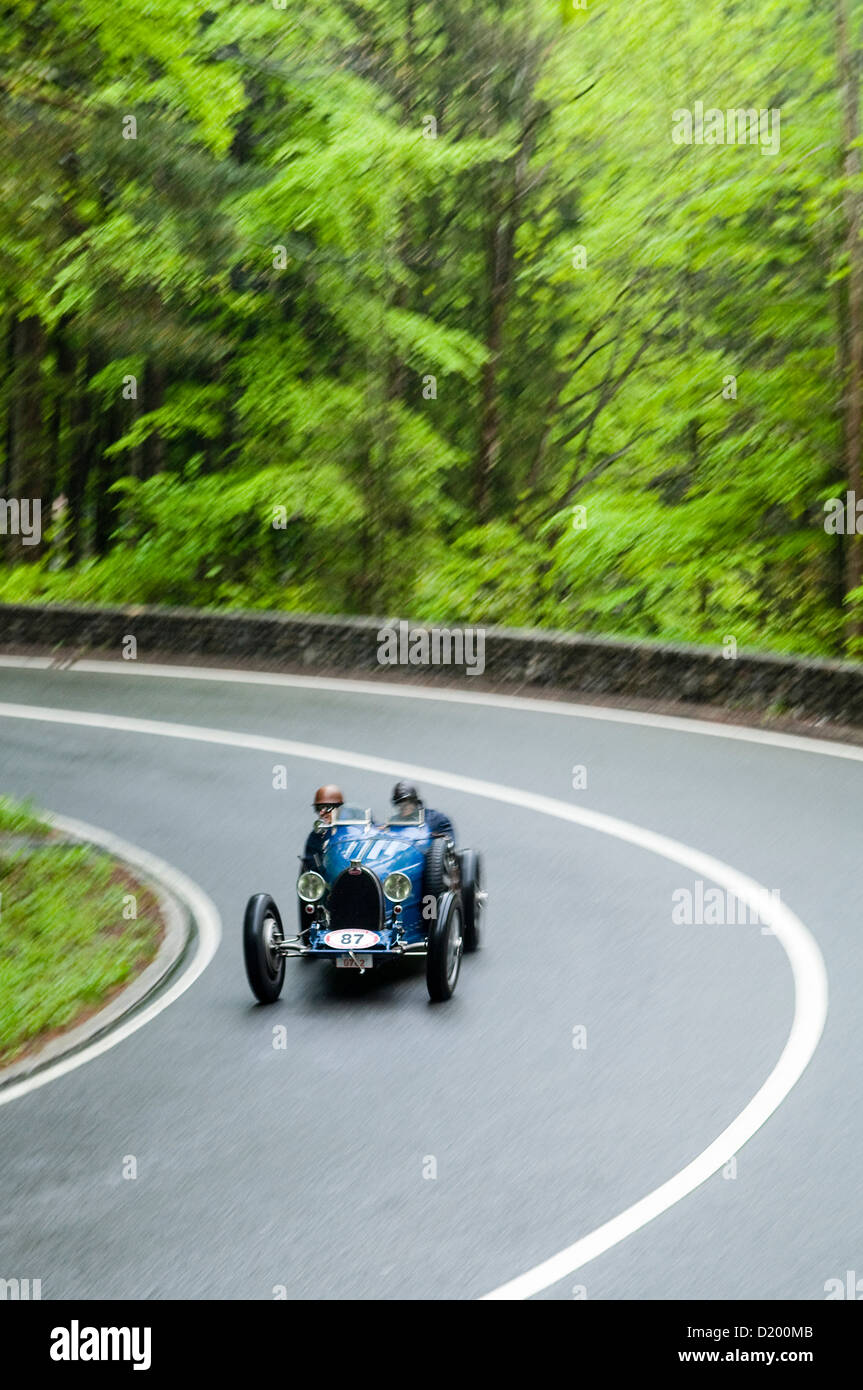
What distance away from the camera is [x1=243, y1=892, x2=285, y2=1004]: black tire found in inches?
453

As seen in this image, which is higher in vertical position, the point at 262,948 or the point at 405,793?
the point at 405,793

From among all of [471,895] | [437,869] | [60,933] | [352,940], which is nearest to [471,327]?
[60,933]

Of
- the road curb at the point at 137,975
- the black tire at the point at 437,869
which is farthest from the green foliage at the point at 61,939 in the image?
the black tire at the point at 437,869

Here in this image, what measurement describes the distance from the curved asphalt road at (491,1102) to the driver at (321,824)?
88 centimetres

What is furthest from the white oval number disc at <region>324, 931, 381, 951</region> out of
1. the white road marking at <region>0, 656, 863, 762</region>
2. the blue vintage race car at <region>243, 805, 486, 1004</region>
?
the white road marking at <region>0, 656, 863, 762</region>

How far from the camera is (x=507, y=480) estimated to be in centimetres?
3512

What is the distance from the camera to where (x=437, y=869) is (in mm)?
12000

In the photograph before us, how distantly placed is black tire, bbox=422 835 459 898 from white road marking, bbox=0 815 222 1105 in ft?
6.01

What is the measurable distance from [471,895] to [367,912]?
1.05 meters

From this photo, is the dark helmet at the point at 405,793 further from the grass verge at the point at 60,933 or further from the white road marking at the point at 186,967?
the grass verge at the point at 60,933

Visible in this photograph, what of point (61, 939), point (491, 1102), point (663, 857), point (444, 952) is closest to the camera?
point (491, 1102)

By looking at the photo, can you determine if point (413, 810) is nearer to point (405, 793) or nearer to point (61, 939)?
point (405, 793)

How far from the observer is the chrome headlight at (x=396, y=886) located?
1178 centimetres

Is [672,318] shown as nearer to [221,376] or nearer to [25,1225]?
[221,376]
